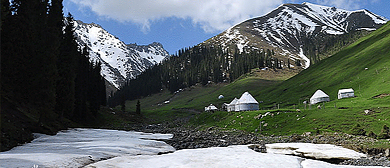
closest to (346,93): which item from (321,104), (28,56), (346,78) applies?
(321,104)

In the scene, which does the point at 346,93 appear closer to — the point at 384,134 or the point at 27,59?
the point at 384,134

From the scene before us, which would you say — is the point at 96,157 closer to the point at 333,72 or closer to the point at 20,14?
the point at 20,14

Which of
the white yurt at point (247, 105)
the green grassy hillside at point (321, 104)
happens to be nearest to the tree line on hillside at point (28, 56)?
the green grassy hillside at point (321, 104)

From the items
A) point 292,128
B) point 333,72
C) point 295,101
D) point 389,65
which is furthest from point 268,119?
point 333,72

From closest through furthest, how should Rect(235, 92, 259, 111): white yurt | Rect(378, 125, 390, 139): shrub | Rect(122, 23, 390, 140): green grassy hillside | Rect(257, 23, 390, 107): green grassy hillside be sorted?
Rect(378, 125, 390, 139): shrub, Rect(122, 23, 390, 140): green grassy hillside, Rect(235, 92, 259, 111): white yurt, Rect(257, 23, 390, 107): green grassy hillside

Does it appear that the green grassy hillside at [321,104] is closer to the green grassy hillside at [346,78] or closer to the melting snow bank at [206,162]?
the green grassy hillside at [346,78]

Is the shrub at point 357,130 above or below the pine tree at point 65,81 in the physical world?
below

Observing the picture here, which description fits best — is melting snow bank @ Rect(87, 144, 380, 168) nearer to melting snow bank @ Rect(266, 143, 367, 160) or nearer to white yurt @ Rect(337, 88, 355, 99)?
melting snow bank @ Rect(266, 143, 367, 160)

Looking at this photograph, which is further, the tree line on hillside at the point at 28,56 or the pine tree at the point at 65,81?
the pine tree at the point at 65,81

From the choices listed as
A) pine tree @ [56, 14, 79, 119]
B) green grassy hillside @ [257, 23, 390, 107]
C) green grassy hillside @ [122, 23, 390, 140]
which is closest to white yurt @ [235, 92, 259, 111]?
green grassy hillside @ [122, 23, 390, 140]

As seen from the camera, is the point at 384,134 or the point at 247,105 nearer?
the point at 384,134

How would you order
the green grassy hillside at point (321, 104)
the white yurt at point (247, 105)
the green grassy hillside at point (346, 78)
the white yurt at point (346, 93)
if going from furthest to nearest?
the green grassy hillside at point (346, 78), the white yurt at point (247, 105), the white yurt at point (346, 93), the green grassy hillside at point (321, 104)

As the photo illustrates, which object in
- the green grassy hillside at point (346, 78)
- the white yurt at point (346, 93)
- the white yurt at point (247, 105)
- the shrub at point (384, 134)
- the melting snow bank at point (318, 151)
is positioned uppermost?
the green grassy hillside at point (346, 78)

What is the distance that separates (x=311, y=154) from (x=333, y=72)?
106m
